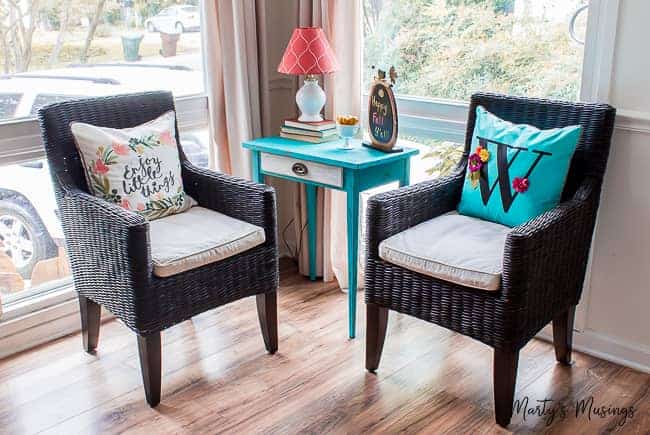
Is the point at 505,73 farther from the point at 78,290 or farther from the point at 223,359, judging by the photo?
the point at 78,290

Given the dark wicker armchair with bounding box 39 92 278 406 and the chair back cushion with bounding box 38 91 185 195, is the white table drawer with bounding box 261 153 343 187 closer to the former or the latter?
the dark wicker armchair with bounding box 39 92 278 406

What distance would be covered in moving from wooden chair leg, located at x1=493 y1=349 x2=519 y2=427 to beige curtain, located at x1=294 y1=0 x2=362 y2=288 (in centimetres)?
115

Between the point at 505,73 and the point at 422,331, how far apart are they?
1058mm

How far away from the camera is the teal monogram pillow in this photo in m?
2.22

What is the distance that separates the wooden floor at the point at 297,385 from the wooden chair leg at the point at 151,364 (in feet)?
0.16

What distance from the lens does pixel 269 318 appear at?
2578 millimetres

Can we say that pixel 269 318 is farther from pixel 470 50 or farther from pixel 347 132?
pixel 470 50

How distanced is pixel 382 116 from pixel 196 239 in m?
0.90

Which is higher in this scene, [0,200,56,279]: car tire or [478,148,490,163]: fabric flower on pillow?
[478,148,490,163]: fabric flower on pillow

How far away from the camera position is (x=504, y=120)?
2.48m

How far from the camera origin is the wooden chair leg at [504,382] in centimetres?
206

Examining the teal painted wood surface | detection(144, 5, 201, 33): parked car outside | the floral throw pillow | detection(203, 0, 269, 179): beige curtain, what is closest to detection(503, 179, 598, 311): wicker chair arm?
the teal painted wood surface

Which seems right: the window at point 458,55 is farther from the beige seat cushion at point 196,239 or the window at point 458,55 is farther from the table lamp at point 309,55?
the beige seat cushion at point 196,239

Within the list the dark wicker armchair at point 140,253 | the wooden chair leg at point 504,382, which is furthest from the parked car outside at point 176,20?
the wooden chair leg at point 504,382
